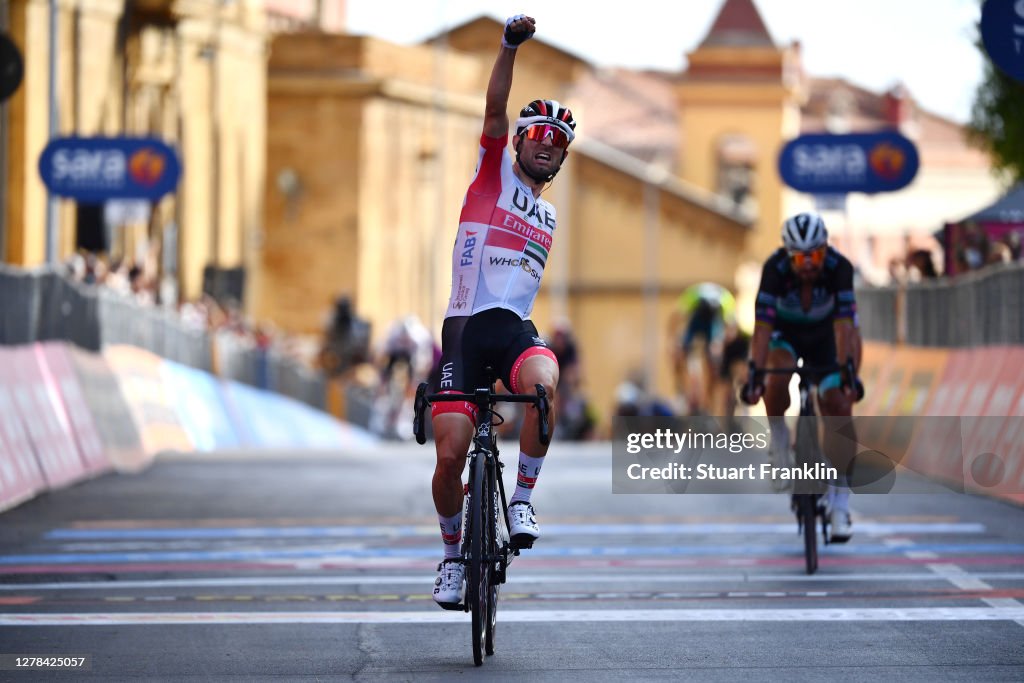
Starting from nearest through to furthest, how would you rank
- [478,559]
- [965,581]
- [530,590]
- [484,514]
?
1. [478,559]
2. [484,514]
3. [530,590]
4. [965,581]

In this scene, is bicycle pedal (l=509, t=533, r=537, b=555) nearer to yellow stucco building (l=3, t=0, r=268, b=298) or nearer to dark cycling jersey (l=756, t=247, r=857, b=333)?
dark cycling jersey (l=756, t=247, r=857, b=333)

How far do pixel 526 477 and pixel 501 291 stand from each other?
79cm

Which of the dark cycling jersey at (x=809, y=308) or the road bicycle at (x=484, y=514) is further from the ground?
the dark cycling jersey at (x=809, y=308)

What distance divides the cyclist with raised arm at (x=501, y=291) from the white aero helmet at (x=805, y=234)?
3.52 meters

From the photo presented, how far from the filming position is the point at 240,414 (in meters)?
31.9

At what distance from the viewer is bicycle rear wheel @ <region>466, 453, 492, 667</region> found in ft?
31.7

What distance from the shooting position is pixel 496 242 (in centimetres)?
1038

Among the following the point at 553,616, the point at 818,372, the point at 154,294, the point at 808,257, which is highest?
the point at 154,294

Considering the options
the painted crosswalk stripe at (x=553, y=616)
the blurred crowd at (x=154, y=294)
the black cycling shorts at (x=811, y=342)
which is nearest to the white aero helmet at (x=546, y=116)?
the painted crosswalk stripe at (x=553, y=616)

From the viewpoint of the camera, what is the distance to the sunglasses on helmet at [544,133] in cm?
1034

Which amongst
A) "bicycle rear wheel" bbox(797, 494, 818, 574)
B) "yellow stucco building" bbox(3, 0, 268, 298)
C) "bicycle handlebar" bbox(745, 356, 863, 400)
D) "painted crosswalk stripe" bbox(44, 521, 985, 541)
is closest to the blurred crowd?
"yellow stucco building" bbox(3, 0, 268, 298)

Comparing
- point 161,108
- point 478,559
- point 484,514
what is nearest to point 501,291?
point 484,514

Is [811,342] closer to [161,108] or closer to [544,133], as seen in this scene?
[544,133]

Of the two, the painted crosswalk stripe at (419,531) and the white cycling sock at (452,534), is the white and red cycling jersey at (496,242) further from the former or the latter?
the painted crosswalk stripe at (419,531)
